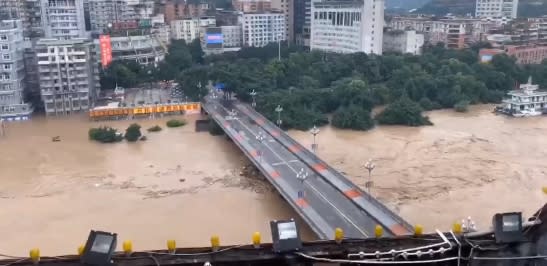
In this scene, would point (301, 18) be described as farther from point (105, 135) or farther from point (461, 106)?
point (105, 135)

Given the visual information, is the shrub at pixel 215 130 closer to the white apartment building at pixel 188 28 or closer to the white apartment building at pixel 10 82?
the white apartment building at pixel 10 82

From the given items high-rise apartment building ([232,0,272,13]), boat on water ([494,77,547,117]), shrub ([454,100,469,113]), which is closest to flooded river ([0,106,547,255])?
boat on water ([494,77,547,117])

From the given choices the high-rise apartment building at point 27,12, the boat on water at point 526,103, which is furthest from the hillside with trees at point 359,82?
the high-rise apartment building at point 27,12

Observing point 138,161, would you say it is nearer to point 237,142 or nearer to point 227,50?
point 237,142

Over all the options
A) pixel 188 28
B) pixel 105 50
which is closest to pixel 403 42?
pixel 188 28

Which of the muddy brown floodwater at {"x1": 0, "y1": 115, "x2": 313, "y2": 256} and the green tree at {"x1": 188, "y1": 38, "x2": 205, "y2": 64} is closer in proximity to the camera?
the muddy brown floodwater at {"x1": 0, "y1": 115, "x2": 313, "y2": 256}

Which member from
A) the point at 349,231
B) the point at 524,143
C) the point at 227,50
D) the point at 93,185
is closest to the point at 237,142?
the point at 93,185

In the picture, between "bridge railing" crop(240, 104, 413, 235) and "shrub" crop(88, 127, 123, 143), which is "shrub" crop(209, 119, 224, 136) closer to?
"bridge railing" crop(240, 104, 413, 235)

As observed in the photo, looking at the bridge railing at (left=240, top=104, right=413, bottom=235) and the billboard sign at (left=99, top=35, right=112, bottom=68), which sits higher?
the billboard sign at (left=99, top=35, right=112, bottom=68)
